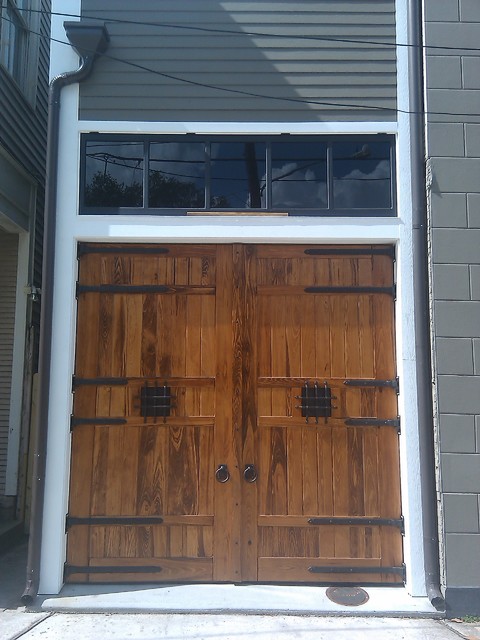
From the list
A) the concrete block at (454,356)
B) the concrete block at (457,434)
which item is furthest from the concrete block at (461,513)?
the concrete block at (454,356)

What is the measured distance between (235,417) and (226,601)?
127 centimetres

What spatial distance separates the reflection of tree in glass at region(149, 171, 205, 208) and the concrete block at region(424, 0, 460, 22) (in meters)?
2.26

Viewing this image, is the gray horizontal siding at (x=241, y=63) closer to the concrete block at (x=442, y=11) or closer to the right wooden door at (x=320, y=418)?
the concrete block at (x=442, y=11)

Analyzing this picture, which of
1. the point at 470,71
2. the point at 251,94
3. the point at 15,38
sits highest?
the point at 15,38

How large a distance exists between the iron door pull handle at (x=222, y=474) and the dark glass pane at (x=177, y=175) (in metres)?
2.03


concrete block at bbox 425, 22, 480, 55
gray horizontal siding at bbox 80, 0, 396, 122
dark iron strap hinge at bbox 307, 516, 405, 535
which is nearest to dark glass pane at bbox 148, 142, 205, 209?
gray horizontal siding at bbox 80, 0, 396, 122

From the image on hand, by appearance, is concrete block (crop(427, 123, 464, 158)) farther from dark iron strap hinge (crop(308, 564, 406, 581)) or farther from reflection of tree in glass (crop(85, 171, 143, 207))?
dark iron strap hinge (crop(308, 564, 406, 581))

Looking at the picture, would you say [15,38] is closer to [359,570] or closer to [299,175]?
[299,175]

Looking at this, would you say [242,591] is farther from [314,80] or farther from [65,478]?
[314,80]

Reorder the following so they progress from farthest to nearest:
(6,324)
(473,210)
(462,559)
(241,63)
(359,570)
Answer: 1. (6,324)
2. (241,63)
3. (473,210)
4. (359,570)
5. (462,559)

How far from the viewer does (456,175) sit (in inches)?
167

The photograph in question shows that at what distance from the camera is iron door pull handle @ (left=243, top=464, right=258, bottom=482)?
4.19m

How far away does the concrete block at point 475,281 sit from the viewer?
4.12 m

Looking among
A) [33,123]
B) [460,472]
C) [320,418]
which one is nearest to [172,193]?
[320,418]
